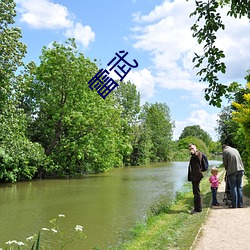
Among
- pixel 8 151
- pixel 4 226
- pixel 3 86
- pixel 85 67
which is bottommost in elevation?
pixel 4 226

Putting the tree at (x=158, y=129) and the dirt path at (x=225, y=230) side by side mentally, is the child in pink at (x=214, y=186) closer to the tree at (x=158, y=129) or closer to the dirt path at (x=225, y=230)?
the dirt path at (x=225, y=230)

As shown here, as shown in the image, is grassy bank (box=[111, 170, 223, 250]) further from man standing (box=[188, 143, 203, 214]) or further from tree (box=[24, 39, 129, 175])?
tree (box=[24, 39, 129, 175])

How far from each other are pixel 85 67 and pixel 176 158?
56.6 m

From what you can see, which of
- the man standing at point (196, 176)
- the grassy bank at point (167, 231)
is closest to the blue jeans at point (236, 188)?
the grassy bank at point (167, 231)

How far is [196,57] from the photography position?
3.59m

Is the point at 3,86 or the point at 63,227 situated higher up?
the point at 3,86

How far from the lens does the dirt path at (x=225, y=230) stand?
6.32m

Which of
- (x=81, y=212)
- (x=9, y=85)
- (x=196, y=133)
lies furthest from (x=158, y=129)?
(x=196, y=133)

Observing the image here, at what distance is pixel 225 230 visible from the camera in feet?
24.1

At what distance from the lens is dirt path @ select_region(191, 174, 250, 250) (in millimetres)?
6316

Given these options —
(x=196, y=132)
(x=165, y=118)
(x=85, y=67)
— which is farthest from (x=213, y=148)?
(x=85, y=67)

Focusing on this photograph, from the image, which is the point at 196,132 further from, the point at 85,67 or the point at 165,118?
the point at 85,67

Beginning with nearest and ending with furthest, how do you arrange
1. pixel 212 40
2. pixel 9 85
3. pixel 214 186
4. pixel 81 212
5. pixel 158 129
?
pixel 212 40 → pixel 214 186 → pixel 81 212 → pixel 9 85 → pixel 158 129

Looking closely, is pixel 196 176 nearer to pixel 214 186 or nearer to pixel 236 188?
pixel 214 186
